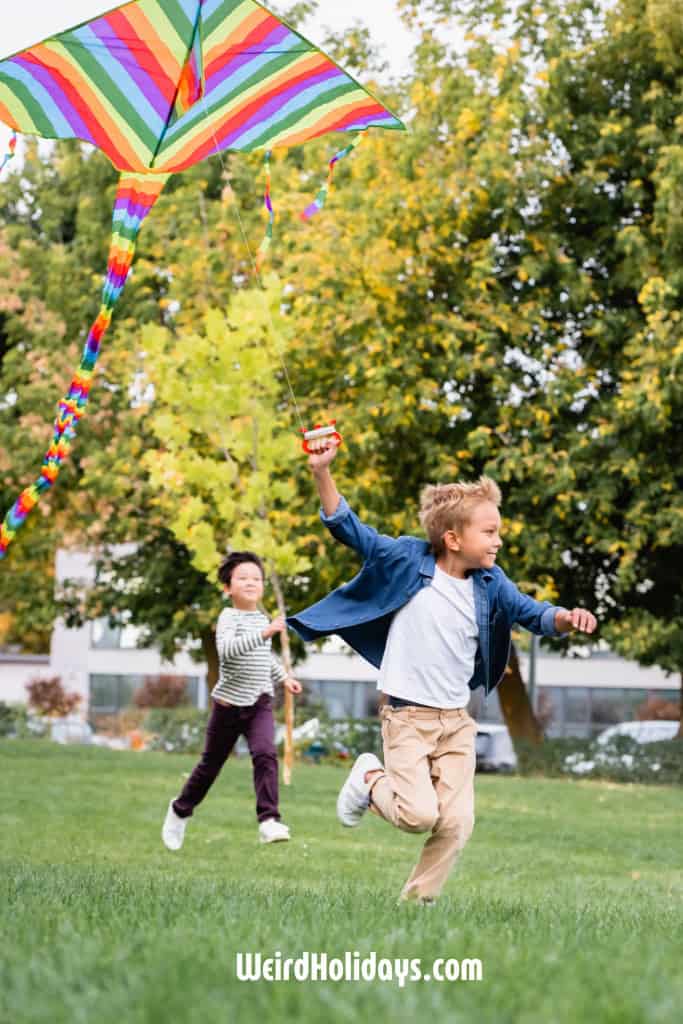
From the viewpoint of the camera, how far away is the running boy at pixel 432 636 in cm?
631

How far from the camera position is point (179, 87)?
9.01m

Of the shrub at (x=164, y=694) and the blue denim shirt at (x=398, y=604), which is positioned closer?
the blue denim shirt at (x=398, y=604)

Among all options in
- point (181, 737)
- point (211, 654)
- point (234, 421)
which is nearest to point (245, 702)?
point (234, 421)

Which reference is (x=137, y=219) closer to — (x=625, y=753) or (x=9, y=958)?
(x=9, y=958)

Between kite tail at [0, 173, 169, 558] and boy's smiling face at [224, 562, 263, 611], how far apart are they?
5.87 feet

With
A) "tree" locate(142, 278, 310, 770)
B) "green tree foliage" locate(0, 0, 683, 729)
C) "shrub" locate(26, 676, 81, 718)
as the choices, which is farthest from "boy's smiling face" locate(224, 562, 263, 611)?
"shrub" locate(26, 676, 81, 718)

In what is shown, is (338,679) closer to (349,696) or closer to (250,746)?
(349,696)

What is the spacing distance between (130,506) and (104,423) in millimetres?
1752

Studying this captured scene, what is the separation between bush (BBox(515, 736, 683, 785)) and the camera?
23.5 m

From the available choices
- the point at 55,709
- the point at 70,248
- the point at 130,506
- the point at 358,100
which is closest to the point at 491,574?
the point at 358,100

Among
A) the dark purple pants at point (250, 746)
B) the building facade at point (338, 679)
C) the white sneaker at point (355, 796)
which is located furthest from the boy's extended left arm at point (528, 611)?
the building facade at point (338, 679)

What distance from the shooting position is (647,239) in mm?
21281

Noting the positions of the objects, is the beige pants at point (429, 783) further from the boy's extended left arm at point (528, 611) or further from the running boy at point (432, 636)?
the boy's extended left arm at point (528, 611)

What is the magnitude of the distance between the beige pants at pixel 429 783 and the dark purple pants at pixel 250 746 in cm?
324
